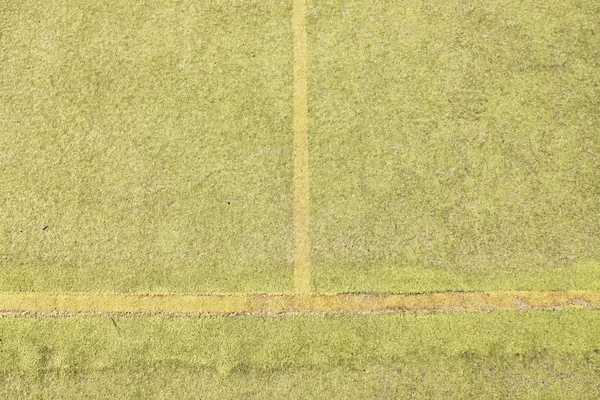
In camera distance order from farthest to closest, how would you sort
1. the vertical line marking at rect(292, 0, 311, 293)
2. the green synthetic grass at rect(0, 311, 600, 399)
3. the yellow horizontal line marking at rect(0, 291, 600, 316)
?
the vertical line marking at rect(292, 0, 311, 293) → the yellow horizontal line marking at rect(0, 291, 600, 316) → the green synthetic grass at rect(0, 311, 600, 399)

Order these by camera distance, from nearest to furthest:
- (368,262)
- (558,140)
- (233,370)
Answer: (233,370), (368,262), (558,140)

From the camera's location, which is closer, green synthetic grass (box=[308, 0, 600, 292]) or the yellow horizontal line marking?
the yellow horizontal line marking

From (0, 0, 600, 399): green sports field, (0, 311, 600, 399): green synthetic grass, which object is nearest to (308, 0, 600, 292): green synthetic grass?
(0, 0, 600, 399): green sports field

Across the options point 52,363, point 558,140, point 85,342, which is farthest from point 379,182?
point 52,363

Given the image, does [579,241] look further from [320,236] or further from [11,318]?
[11,318]

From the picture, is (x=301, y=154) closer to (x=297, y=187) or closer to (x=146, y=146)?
(x=297, y=187)

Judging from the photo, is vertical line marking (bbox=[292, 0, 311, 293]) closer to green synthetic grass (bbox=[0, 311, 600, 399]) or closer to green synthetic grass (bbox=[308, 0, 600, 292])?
green synthetic grass (bbox=[308, 0, 600, 292])
